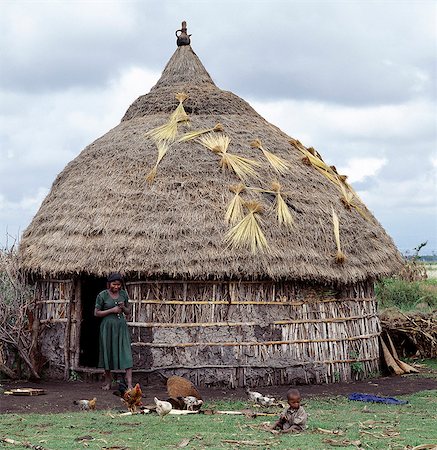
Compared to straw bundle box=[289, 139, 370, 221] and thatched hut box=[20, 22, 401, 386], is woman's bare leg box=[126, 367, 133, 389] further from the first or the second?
straw bundle box=[289, 139, 370, 221]

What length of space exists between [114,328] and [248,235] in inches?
86.7

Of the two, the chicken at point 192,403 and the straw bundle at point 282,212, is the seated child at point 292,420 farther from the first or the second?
the straw bundle at point 282,212

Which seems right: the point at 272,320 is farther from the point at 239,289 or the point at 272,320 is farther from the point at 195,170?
the point at 195,170

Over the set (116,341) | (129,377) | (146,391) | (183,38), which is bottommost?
(146,391)

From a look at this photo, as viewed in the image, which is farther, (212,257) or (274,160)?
(274,160)

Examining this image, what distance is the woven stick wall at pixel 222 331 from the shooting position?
34.9 feet

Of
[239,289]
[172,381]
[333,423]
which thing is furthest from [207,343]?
[333,423]

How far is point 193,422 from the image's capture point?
768 centimetres

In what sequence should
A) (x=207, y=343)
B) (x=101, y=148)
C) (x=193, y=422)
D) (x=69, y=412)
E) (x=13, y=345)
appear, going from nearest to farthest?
(x=193, y=422) < (x=69, y=412) < (x=207, y=343) < (x=13, y=345) < (x=101, y=148)

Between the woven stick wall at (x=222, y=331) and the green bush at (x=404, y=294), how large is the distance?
887 cm

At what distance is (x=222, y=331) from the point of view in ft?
34.9

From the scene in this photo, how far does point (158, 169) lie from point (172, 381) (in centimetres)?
374

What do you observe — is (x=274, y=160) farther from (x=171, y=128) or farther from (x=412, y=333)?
(x=412, y=333)

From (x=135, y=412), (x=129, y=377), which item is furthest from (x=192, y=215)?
(x=135, y=412)
